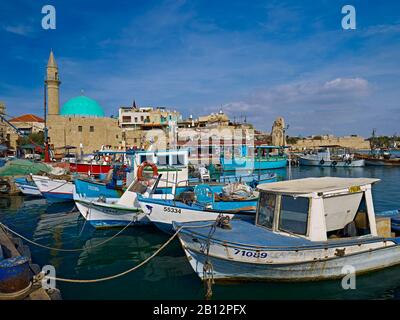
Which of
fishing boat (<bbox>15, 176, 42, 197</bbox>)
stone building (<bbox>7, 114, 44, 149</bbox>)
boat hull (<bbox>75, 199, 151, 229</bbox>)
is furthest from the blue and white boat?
stone building (<bbox>7, 114, 44, 149</bbox>)

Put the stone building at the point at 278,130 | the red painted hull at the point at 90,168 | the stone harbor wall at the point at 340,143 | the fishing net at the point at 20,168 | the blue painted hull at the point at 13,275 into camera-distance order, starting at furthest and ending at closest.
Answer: the stone harbor wall at the point at 340,143, the stone building at the point at 278,130, the red painted hull at the point at 90,168, the fishing net at the point at 20,168, the blue painted hull at the point at 13,275

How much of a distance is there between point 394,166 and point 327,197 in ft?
166

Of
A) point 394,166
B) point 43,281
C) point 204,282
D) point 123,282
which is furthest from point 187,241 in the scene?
point 394,166

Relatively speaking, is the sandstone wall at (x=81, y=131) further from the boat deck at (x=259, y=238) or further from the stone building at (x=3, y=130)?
the boat deck at (x=259, y=238)

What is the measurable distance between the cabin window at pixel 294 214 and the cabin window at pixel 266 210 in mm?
291

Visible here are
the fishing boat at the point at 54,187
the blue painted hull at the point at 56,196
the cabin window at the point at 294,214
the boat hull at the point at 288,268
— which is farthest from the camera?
the blue painted hull at the point at 56,196

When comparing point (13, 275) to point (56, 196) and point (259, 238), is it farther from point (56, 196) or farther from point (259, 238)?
point (56, 196)

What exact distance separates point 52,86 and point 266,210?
185 feet

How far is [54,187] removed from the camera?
19.6 meters

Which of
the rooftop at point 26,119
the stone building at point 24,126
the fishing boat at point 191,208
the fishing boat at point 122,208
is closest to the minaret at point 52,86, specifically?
the stone building at point 24,126

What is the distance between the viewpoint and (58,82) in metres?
54.2

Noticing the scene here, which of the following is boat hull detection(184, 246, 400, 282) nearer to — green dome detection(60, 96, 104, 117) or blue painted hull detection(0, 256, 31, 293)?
blue painted hull detection(0, 256, 31, 293)

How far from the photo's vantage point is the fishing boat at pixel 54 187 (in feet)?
63.9
